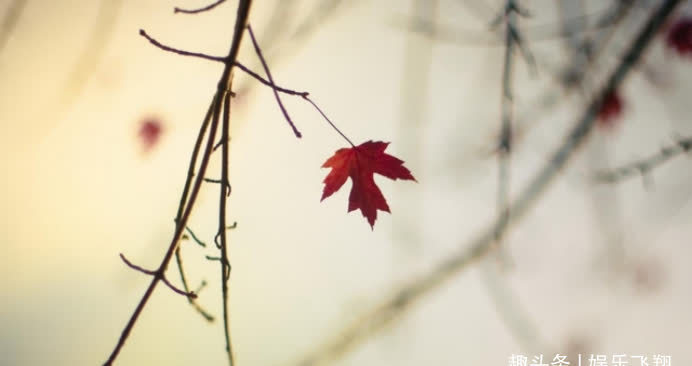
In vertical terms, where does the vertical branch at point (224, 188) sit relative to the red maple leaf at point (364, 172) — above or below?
below

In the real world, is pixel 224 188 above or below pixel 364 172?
below

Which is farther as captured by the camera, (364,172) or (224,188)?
(364,172)

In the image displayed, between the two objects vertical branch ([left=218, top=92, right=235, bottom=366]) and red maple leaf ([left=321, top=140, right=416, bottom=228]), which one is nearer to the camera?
vertical branch ([left=218, top=92, right=235, bottom=366])

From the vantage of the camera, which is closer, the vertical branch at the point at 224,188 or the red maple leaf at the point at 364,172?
the vertical branch at the point at 224,188

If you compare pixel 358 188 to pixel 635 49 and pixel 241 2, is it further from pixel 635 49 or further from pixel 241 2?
pixel 635 49

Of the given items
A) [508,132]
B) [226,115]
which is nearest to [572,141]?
[508,132]

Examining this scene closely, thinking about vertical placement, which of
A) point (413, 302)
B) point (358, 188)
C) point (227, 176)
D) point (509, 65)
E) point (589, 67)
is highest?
point (589, 67)

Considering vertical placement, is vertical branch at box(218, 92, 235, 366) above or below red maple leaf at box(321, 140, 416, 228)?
below

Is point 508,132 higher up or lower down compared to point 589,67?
lower down
